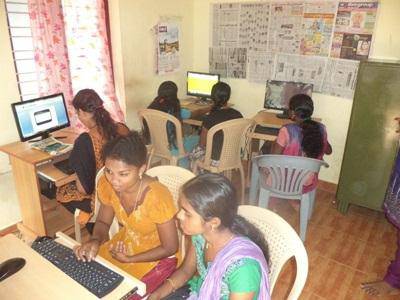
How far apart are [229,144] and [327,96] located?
1.21m

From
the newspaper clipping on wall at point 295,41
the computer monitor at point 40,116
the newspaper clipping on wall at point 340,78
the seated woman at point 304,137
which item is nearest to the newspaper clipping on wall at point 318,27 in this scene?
the newspaper clipping on wall at point 295,41

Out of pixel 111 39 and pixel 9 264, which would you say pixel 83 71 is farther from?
pixel 9 264

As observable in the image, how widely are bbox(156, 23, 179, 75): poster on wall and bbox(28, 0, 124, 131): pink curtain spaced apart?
26.4 inches

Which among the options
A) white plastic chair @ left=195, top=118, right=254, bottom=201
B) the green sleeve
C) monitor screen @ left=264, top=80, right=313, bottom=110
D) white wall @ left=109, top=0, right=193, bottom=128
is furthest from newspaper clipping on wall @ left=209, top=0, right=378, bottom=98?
the green sleeve

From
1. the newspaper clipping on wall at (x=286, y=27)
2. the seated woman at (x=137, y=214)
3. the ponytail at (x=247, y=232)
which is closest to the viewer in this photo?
the ponytail at (x=247, y=232)

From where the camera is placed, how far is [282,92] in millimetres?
3455

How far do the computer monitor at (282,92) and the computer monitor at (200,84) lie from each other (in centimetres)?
71

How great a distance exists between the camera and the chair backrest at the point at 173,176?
1733 millimetres

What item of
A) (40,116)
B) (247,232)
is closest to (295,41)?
(40,116)

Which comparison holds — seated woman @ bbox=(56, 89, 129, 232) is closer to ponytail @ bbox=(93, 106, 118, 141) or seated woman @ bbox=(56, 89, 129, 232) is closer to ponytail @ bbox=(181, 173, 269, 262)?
ponytail @ bbox=(93, 106, 118, 141)

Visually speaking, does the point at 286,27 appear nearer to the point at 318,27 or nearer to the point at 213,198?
the point at 318,27

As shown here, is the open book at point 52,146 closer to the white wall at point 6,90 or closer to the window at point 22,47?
the white wall at point 6,90

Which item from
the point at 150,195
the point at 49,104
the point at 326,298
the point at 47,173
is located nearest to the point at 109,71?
the point at 49,104

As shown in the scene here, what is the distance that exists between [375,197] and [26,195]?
2814 mm
